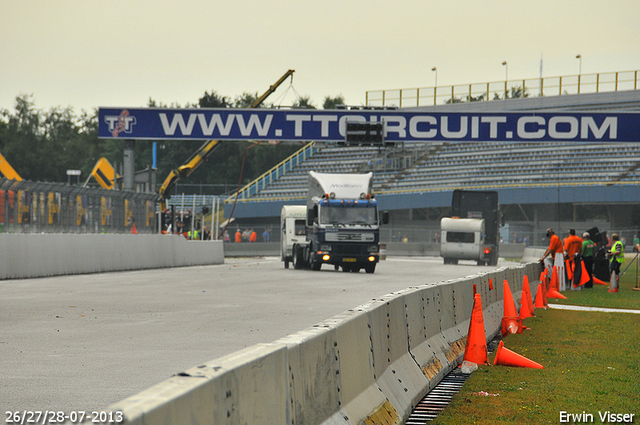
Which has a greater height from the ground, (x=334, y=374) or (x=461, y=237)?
(x=461, y=237)

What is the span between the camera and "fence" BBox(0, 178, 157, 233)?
21.8m

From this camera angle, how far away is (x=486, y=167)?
219ft

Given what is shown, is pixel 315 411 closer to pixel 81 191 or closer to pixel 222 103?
pixel 81 191

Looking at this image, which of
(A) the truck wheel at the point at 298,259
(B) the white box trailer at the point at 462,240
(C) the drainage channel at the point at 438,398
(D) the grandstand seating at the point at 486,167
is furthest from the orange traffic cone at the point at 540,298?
(D) the grandstand seating at the point at 486,167

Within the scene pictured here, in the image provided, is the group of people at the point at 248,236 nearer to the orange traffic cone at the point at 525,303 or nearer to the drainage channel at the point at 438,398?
the orange traffic cone at the point at 525,303

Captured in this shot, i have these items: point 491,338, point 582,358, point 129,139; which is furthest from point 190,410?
point 129,139

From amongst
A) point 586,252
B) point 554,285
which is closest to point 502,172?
point 586,252

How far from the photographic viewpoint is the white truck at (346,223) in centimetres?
3027

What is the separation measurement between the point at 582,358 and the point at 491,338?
1964 millimetres

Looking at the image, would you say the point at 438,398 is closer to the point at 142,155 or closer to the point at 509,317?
the point at 509,317

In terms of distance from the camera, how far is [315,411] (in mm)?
4711

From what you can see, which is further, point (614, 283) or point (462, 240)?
point (462, 240)

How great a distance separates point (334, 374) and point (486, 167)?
207 feet

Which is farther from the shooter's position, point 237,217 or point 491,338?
point 237,217
